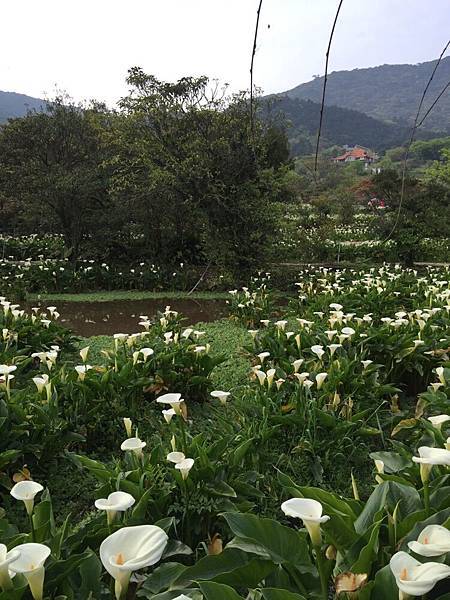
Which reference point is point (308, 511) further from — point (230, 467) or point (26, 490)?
point (230, 467)

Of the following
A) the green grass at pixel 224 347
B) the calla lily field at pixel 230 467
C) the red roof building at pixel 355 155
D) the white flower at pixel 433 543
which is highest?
the red roof building at pixel 355 155

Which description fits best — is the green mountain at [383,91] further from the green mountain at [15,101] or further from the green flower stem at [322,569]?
the green flower stem at [322,569]

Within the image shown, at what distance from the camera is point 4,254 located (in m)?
15.0

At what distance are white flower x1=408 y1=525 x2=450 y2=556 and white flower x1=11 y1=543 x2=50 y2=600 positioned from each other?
1.06 metres

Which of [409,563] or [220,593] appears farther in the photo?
[220,593]

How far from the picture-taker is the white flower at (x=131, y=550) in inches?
55.7

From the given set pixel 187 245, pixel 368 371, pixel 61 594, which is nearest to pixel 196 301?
pixel 187 245

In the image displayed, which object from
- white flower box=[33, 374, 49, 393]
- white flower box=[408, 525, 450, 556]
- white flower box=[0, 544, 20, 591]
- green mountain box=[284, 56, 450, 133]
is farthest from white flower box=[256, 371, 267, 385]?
green mountain box=[284, 56, 450, 133]

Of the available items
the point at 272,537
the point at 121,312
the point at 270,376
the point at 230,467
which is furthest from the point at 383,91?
the point at 272,537

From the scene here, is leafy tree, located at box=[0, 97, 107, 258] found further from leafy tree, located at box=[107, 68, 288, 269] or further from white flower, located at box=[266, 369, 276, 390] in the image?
white flower, located at box=[266, 369, 276, 390]

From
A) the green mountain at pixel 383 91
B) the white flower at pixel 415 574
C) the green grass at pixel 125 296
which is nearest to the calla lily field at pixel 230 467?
the white flower at pixel 415 574

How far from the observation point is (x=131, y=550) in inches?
58.8

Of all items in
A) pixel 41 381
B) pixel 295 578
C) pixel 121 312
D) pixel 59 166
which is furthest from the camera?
pixel 59 166

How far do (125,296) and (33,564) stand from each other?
9736mm
